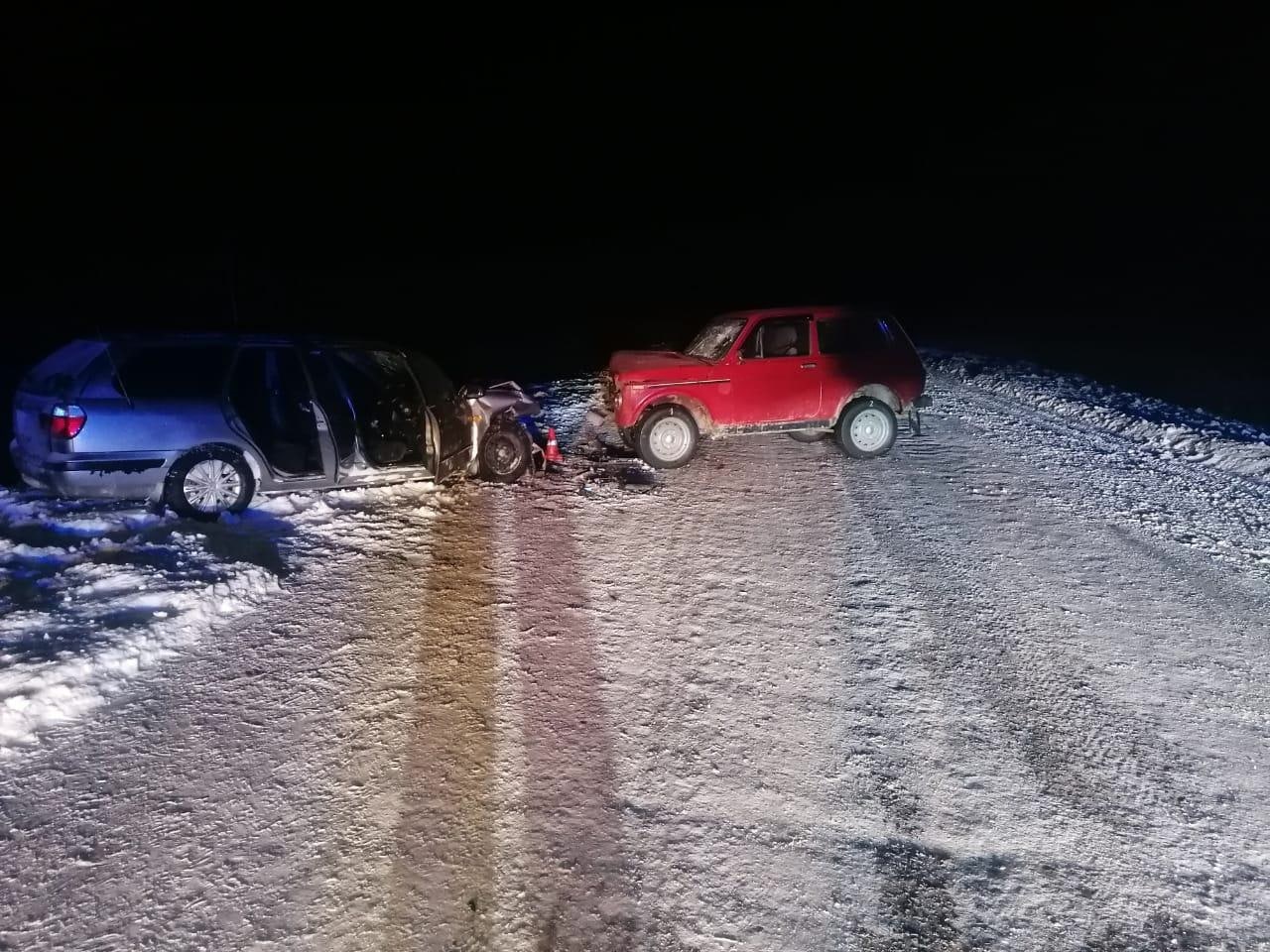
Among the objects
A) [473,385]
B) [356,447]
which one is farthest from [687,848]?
[473,385]

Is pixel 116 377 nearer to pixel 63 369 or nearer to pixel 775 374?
pixel 63 369

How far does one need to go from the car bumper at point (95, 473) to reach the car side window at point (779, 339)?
18.1ft

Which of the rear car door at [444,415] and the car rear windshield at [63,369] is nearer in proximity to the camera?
the car rear windshield at [63,369]

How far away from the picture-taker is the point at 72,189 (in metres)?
34.6

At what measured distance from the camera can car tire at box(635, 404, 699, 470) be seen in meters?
8.43

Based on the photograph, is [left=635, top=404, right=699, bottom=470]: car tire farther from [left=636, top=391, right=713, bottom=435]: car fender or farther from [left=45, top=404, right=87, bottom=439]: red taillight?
[left=45, top=404, right=87, bottom=439]: red taillight

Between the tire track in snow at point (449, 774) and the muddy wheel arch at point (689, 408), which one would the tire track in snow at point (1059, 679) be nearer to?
the muddy wheel arch at point (689, 408)

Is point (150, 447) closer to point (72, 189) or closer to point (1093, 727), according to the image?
point (1093, 727)

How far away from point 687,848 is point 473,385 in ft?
20.1

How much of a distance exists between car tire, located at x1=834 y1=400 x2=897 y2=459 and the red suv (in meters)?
0.01

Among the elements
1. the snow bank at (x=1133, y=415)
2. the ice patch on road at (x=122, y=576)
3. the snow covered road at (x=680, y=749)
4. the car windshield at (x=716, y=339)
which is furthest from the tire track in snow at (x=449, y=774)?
the snow bank at (x=1133, y=415)

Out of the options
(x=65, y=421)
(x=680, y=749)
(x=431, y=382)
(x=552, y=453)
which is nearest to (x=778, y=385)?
(x=552, y=453)

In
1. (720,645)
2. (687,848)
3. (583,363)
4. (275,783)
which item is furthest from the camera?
(583,363)

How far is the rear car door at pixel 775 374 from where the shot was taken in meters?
8.47
